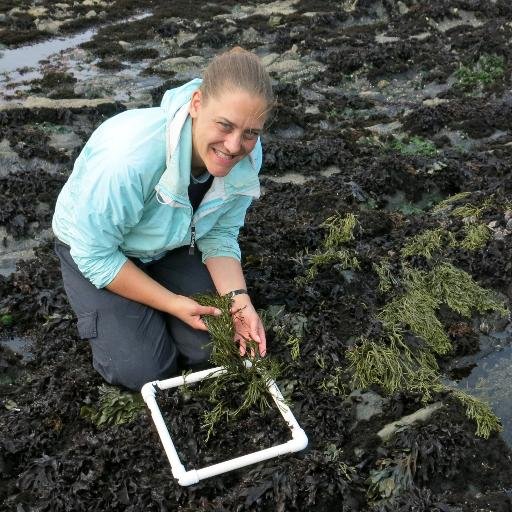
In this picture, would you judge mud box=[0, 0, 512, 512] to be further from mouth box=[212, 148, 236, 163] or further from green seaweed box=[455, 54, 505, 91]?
mouth box=[212, 148, 236, 163]

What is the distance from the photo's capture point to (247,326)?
380 cm

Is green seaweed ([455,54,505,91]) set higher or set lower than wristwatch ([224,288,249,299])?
lower

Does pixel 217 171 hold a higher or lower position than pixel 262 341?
higher

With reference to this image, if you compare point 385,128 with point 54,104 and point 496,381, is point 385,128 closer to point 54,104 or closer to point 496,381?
point 54,104

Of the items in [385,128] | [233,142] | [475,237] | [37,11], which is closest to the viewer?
[233,142]

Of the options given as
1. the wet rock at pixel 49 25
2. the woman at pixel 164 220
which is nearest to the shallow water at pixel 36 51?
the wet rock at pixel 49 25

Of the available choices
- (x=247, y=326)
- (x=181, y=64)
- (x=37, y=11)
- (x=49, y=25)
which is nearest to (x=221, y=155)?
(x=247, y=326)

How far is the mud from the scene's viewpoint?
10.6 feet

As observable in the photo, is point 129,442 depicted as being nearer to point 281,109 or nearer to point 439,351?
point 439,351

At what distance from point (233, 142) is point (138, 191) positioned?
0.57 metres

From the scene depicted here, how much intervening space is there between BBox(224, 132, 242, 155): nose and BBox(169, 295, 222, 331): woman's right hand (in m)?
0.93

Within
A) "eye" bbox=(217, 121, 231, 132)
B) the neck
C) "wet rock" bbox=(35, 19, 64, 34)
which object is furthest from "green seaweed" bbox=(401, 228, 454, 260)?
"wet rock" bbox=(35, 19, 64, 34)

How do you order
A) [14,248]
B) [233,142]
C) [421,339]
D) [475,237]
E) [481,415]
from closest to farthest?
1. [233,142]
2. [481,415]
3. [421,339]
4. [475,237]
5. [14,248]

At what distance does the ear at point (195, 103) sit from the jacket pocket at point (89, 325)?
130 cm
